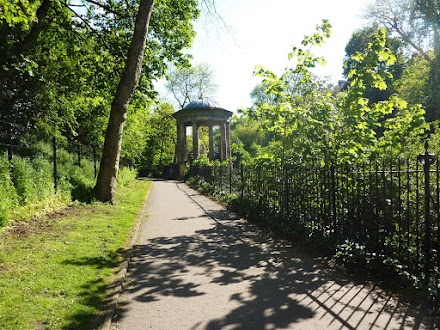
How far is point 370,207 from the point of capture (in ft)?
21.6

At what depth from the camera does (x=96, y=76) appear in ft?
54.4

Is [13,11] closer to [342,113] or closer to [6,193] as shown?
[6,193]

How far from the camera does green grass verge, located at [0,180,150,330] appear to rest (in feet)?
13.5

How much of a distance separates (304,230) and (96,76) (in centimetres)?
1233

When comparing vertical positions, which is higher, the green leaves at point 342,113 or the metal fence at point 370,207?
the green leaves at point 342,113

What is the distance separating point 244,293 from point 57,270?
9.27 feet

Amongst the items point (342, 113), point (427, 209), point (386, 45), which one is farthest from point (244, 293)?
point (386, 45)

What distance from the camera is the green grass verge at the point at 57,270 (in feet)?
13.5

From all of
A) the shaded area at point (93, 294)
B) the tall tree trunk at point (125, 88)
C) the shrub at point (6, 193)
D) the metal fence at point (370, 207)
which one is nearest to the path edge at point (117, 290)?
the shaded area at point (93, 294)

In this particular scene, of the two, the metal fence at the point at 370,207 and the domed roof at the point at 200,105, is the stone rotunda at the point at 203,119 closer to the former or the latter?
the domed roof at the point at 200,105

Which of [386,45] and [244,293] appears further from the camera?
[386,45]

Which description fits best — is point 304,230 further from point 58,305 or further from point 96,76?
point 96,76

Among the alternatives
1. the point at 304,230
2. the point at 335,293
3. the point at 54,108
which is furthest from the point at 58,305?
the point at 54,108

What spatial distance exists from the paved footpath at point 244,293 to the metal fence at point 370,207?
677mm
